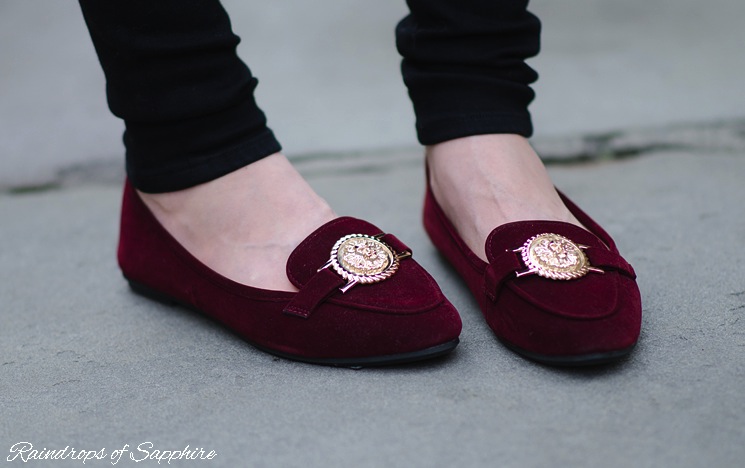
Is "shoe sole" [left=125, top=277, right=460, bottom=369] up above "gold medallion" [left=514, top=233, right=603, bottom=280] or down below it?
below

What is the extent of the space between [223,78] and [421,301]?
297 mm

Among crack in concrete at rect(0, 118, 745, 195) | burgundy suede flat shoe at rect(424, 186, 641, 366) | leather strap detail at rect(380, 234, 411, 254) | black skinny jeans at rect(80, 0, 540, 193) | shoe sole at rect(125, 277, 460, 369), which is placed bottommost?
crack in concrete at rect(0, 118, 745, 195)

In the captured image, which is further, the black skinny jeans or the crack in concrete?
the crack in concrete

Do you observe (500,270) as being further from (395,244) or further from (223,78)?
(223,78)

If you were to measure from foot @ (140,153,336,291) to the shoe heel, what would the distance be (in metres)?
0.08

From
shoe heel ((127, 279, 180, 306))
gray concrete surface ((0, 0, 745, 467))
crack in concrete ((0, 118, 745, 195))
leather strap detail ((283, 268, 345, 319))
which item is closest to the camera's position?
gray concrete surface ((0, 0, 745, 467))

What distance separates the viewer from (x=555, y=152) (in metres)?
1.43

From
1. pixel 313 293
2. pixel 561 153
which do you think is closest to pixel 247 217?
pixel 313 293

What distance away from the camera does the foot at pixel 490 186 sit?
0.69 metres

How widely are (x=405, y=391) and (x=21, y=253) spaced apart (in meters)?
0.74

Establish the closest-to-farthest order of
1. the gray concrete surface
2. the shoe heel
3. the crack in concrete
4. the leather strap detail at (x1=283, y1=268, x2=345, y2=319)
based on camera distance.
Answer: the gray concrete surface
the leather strap detail at (x1=283, y1=268, x2=345, y2=319)
the shoe heel
the crack in concrete

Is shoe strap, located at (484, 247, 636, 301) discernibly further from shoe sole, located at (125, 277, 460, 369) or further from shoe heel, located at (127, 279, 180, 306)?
shoe heel, located at (127, 279, 180, 306)

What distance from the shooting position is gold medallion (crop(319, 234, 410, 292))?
610 millimetres

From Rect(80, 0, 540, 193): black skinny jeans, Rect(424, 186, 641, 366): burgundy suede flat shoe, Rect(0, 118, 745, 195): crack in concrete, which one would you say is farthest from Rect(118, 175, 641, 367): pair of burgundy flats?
Rect(0, 118, 745, 195): crack in concrete
